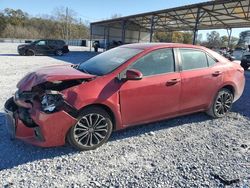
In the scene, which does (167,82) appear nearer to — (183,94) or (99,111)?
(183,94)

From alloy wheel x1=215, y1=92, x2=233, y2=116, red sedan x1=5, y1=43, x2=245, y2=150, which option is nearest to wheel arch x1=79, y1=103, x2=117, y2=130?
red sedan x1=5, y1=43, x2=245, y2=150

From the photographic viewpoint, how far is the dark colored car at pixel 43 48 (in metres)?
21.8

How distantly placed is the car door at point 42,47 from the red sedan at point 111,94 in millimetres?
19591

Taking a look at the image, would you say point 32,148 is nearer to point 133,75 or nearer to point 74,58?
point 133,75

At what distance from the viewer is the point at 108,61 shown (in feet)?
14.0

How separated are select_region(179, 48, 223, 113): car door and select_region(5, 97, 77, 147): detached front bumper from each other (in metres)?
2.14

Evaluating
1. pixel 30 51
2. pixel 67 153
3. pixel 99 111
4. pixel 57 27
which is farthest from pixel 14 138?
pixel 57 27

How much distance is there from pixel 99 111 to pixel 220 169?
1832mm

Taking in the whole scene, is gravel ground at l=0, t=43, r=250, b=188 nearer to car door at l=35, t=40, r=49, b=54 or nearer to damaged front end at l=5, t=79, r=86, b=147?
damaged front end at l=5, t=79, r=86, b=147

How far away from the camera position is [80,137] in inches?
141

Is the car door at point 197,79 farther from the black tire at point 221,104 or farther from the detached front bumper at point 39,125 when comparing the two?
the detached front bumper at point 39,125

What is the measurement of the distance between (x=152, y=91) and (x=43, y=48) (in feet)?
68.6

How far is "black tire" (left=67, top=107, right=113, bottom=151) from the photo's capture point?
138 inches

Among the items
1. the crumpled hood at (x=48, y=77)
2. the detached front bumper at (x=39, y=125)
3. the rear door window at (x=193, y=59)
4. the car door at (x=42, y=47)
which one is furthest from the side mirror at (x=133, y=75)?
the car door at (x=42, y=47)
